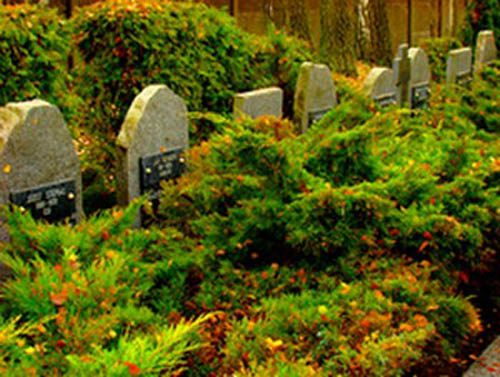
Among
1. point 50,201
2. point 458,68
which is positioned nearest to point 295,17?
point 458,68

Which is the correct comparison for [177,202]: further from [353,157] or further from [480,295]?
[480,295]

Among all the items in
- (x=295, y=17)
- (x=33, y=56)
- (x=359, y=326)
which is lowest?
(x=359, y=326)

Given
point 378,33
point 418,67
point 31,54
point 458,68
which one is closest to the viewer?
point 31,54

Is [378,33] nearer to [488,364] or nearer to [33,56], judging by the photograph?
[33,56]

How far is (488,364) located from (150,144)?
8.51 ft

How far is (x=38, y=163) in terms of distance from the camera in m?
4.14

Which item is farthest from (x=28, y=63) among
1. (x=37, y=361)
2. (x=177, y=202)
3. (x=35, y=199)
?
(x=37, y=361)

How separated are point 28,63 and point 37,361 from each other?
339 centimetres

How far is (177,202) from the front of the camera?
4.12 m

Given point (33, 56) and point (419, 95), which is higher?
point (33, 56)

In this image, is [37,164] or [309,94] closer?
[37,164]

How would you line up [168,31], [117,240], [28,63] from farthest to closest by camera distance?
1. [168,31]
2. [28,63]
3. [117,240]

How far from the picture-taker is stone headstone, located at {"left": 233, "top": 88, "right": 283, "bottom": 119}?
588 cm

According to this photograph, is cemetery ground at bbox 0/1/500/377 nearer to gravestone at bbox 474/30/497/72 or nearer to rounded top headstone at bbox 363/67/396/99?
rounded top headstone at bbox 363/67/396/99
